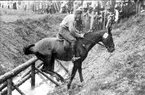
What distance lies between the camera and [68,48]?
9.07 meters

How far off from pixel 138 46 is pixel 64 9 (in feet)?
70.2

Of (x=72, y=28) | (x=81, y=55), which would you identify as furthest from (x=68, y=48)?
(x=72, y=28)

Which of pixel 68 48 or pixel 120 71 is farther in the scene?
pixel 120 71

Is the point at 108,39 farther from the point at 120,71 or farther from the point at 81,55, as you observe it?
the point at 120,71

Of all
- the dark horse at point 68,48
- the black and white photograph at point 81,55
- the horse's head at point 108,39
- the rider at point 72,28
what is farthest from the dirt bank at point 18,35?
the horse's head at point 108,39

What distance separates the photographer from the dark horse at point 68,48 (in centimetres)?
883

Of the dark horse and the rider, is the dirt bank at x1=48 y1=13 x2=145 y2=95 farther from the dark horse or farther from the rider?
the rider

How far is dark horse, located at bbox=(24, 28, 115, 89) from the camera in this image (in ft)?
29.0

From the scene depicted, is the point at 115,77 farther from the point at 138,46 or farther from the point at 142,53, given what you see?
the point at 138,46

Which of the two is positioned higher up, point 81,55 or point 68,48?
point 68,48

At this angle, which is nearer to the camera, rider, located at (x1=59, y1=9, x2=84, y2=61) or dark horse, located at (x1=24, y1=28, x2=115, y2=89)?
rider, located at (x1=59, y1=9, x2=84, y2=61)

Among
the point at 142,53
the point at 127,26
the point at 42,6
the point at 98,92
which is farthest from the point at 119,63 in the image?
the point at 42,6

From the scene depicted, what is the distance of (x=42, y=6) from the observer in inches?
1332

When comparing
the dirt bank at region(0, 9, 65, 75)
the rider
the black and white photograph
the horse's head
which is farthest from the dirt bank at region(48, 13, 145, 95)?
the dirt bank at region(0, 9, 65, 75)
